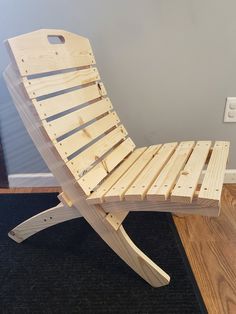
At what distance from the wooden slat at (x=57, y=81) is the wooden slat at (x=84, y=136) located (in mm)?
147

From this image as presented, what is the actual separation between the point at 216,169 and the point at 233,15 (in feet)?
2.21

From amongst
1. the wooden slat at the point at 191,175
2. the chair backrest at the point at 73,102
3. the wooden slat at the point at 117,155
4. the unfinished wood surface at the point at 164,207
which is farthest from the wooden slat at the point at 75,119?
the wooden slat at the point at 191,175

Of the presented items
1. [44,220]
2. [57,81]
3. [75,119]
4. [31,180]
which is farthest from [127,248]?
[31,180]

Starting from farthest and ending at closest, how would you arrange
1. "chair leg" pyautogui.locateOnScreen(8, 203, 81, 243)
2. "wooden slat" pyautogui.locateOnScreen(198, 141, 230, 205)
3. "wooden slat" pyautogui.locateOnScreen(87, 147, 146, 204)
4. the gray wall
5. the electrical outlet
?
the electrical outlet, the gray wall, "chair leg" pyautogui.locateOnScreen(8, 203, 81, 243), "wooden slat" pyautogui.locateOnScreen(87, 147, 146, 204), "wooden slat" pyautogui.locateOnScreen(198, 141, 230, 205)

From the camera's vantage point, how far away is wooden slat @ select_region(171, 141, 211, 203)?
0.65 m

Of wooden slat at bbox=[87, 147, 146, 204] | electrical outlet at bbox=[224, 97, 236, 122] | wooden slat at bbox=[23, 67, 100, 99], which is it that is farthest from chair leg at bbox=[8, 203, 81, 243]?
electrical outlet at bbox=[224, 97, 236, 122]

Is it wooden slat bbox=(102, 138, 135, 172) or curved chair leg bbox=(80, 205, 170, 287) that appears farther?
wooden slat bbox=(102, 138, 135, 172)

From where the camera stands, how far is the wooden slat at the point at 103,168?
0.79 m

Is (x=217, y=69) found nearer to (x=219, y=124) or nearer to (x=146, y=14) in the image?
(x=219, y=124)

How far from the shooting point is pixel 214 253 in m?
0.93

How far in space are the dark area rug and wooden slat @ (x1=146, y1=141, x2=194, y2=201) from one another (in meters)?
0.31

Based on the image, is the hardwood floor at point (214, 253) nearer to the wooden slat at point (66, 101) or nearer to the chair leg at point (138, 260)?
the chair leg at point (138, 260)

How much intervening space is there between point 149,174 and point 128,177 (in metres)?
0.06

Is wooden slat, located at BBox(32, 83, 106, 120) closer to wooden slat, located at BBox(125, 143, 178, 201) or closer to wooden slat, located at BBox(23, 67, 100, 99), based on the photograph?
wooden slat, located at BBox(23, 67, 100, 99)
